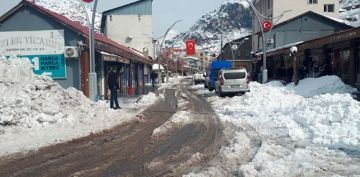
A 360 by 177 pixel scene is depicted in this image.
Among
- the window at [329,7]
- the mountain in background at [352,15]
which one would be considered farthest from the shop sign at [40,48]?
the window at [329,7]

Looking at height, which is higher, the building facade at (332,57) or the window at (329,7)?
the window at (329,7)

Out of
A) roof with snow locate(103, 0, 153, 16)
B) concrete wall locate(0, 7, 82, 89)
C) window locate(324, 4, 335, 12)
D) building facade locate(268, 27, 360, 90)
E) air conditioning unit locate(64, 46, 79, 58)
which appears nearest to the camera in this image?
building facade locate(268, 27, 360, 90)

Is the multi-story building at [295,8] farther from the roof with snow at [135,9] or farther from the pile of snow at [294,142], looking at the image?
the pile of snow at [294,142]

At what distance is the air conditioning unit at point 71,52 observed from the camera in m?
22.7

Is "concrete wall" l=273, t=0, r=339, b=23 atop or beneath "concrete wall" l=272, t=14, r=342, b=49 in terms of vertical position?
atop

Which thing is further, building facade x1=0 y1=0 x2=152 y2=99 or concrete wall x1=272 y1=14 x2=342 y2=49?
concrete wall x1=272 y1=14 x2=342 y2=49

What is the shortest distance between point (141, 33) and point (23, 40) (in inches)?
1978

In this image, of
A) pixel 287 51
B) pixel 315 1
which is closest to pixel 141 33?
pixel 315 1

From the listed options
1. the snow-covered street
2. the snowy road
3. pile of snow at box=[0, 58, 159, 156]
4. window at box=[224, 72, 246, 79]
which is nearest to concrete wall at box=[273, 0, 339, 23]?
window at box=[224, 72, 246, 79]

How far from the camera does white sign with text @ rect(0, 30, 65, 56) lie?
23125 mm

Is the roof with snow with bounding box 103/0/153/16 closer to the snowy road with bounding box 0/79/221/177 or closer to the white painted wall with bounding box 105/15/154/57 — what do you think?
the white painted wall with bounding box 105/15/154/57

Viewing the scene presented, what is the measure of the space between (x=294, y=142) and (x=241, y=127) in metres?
3.01

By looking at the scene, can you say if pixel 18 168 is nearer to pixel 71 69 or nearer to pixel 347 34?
pixel 71 69

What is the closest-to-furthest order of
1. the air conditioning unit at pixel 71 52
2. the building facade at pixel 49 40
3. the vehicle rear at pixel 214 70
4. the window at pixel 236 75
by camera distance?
1. the air conditioning unit at pixel 71 52
2. the building facade at pixel 49 40
3. the window at pixel 236 75
4. the vehicle rear at pixel 214 70
